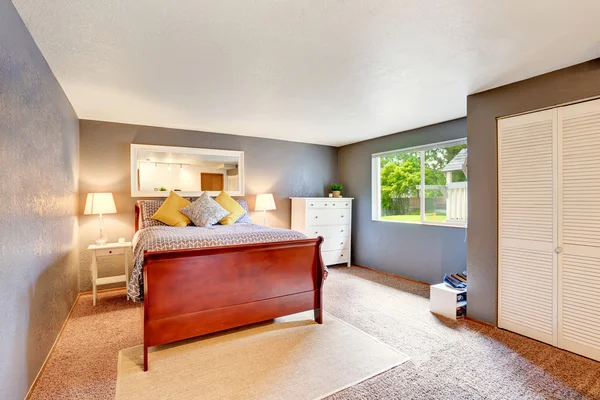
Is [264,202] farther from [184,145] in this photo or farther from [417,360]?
[417,360]

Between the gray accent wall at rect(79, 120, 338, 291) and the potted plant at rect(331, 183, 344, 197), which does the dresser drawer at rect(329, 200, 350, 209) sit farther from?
the gray accent wall at rect(79, 120, 338, 291)

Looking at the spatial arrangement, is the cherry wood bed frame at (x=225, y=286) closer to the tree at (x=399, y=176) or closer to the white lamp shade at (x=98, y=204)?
the white lamp shade at (x=98, y=204)

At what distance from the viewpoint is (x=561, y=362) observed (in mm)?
2195

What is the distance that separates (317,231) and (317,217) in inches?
9.5

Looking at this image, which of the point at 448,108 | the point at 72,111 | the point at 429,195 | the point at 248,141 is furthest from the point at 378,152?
the point at 72,111

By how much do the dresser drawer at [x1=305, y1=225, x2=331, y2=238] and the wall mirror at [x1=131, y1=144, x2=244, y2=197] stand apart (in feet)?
4.19

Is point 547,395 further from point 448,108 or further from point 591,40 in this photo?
point 448,108

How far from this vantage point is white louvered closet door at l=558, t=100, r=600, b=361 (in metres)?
2.23

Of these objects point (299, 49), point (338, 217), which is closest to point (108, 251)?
point (299, 49)

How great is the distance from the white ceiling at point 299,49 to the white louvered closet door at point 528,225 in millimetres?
519

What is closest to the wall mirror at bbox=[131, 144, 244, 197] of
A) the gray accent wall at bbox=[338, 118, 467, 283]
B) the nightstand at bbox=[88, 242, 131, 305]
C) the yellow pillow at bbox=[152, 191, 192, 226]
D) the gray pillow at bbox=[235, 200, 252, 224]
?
the gray pillow at bbox=[235, 200, 252, 224]

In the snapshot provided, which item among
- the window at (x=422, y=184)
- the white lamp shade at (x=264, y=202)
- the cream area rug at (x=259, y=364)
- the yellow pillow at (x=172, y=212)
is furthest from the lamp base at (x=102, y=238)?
the window at (x=422, y=184)

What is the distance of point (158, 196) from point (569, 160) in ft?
15.3

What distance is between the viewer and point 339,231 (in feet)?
17.1
